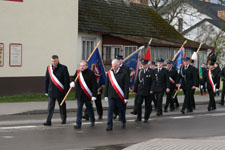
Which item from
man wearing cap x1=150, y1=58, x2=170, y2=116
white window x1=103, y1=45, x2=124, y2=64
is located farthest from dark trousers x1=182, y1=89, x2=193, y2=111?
white window x1=103, y1=45, x2=124, y2=64

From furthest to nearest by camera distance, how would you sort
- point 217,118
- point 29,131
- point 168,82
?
point 168,82, point 217,118, point 29,131

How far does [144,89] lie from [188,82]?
360 cm

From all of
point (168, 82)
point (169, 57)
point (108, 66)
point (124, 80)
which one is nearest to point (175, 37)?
point (169, 57)

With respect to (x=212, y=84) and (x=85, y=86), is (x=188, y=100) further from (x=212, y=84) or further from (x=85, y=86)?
(x=85, y=86)

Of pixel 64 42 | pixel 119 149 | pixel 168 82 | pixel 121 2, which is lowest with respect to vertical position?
pixel 119 149

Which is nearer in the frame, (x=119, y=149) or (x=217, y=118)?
(x=119, y=149)

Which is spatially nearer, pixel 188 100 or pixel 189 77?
pixel 189 77

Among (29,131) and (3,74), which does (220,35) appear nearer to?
(3,74)

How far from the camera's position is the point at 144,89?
14.9m

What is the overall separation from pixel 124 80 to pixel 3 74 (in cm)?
1056

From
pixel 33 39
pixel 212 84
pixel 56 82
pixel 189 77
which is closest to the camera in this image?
pixel 56 82

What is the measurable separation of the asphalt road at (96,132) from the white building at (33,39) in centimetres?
681

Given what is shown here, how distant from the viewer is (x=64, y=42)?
25.3 metres

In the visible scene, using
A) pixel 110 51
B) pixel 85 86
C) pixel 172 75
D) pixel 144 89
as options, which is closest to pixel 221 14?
pixel 110 51
